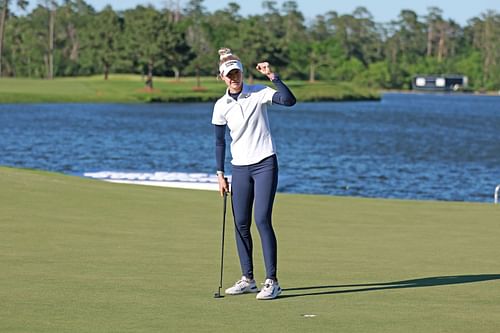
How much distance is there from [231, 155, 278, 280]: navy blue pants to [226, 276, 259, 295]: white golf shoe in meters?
0.06

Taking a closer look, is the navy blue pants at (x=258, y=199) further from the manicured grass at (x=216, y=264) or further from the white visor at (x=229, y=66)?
the white visor at (x=229, y=66)

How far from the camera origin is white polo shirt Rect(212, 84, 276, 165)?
9430 millimetres

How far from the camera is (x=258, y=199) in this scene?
954cm

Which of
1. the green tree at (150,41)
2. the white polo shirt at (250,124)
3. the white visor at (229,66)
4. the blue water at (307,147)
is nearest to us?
the white visor at (229,66)

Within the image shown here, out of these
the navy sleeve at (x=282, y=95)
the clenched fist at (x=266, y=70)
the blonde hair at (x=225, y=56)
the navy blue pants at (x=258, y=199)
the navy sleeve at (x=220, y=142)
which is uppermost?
the blonde hair at (x=225, y=56)

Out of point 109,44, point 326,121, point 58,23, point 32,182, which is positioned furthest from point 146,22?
point 32,182

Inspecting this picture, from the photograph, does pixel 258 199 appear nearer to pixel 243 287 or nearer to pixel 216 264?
pixel 243 287

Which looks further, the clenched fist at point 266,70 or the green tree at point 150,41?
the green tree at point 150,41

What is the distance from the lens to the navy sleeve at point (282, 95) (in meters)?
9.22

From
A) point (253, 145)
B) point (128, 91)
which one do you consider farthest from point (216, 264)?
point (128, 91)

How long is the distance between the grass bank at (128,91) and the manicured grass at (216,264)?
9460cm

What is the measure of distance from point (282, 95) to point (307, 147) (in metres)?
55.8

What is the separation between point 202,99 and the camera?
128750 mm

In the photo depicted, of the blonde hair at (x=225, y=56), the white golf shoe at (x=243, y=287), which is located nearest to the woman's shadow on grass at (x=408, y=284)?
the white golf shoe at (x=243, y=287)
